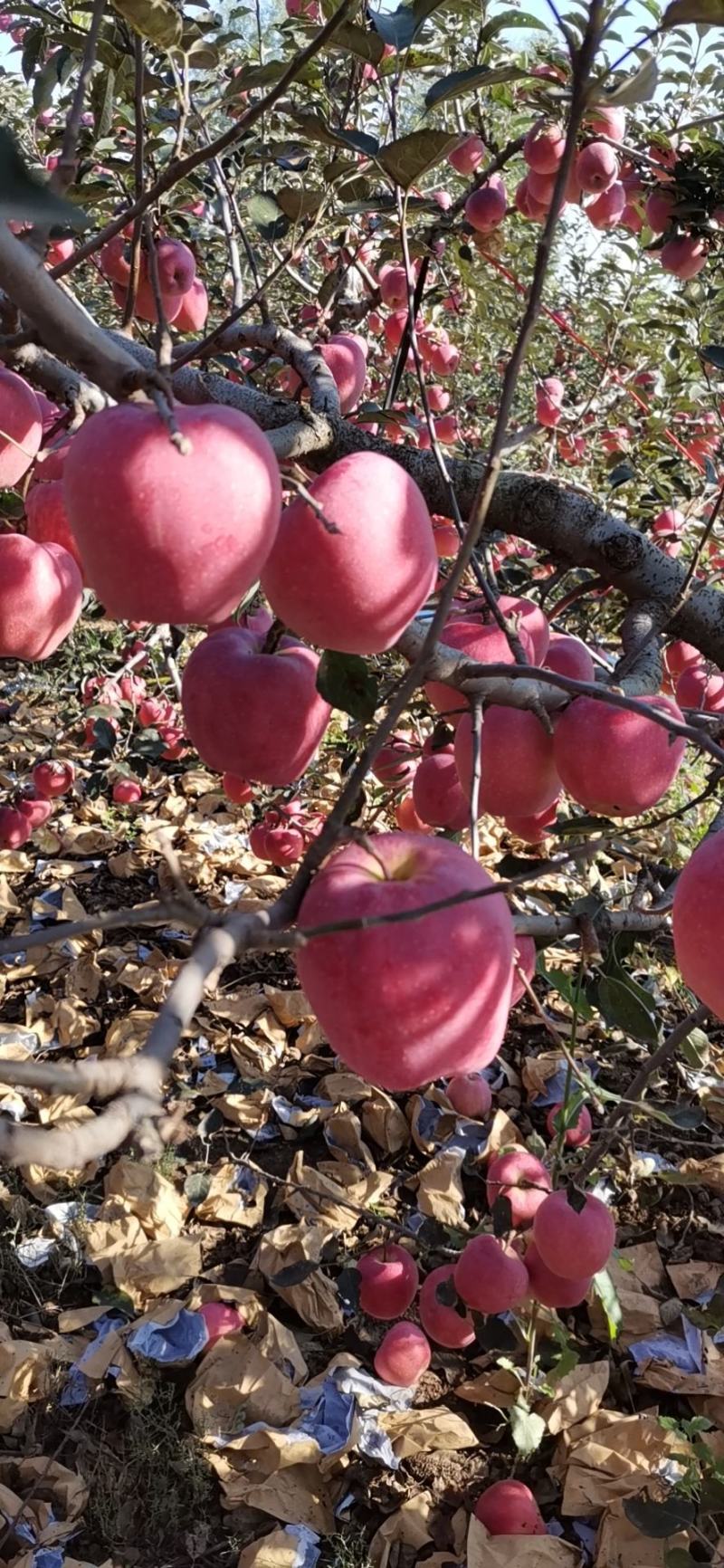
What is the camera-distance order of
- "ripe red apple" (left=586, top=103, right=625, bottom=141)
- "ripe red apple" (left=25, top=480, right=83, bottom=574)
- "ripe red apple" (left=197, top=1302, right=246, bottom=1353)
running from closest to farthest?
"ripe red apple" (left=25, top=480, right=83, bottom=574)
"ripe red apple" (left=197, top=1302, right=246, bottom=1353)
"ripe red apple" (left=586, top=103, right=625, bottom=141)

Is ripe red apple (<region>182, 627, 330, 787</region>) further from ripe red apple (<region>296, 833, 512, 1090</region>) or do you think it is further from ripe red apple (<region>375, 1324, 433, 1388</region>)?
ripe red apple (<region>375, 1324, 433, 1388</region>)

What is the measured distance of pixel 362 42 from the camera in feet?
4.08

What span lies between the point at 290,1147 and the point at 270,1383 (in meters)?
0.59

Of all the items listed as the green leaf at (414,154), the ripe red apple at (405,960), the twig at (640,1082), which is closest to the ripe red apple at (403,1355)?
the twig at (640,1082)

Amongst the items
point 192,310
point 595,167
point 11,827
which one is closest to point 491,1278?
point 11,827

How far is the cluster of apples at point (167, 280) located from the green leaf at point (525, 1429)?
6.01ft

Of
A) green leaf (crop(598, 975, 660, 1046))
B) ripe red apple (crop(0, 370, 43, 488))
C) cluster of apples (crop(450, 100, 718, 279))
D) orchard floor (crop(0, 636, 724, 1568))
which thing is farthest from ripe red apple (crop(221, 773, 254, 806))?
cluster of apples (crop(450, 100, 718, 279))

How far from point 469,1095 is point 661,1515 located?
36.4 inches

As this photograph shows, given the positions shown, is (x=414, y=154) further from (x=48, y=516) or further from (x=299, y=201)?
(x=299, y=201)

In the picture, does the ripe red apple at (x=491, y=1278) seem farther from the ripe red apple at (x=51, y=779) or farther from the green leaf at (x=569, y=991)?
the ripe red apple at (x=51, y=779)

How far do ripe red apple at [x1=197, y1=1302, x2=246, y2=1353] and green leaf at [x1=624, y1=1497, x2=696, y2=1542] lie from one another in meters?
0.77

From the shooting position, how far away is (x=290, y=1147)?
2.35 m

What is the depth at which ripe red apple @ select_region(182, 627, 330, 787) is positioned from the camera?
975mm

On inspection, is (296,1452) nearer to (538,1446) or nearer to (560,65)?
(538,1446)
